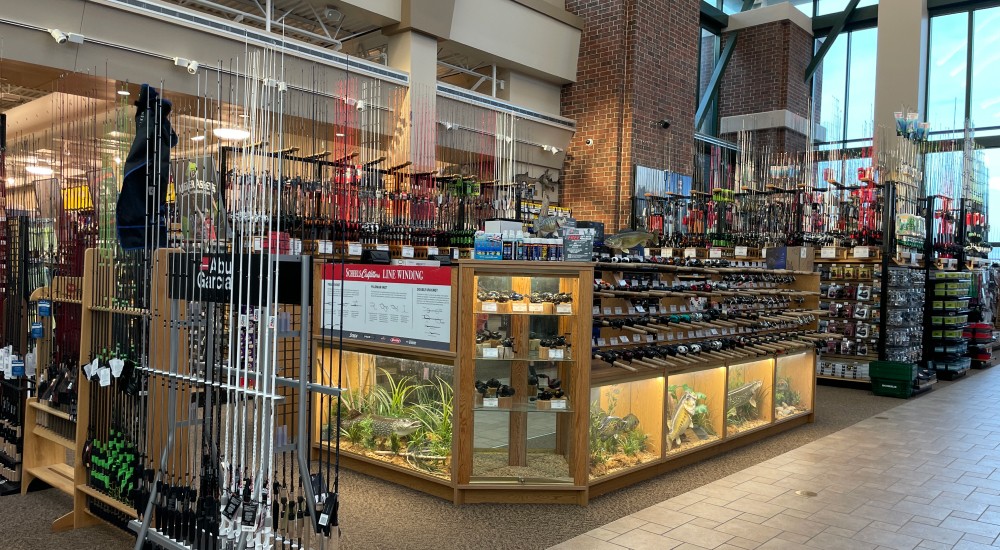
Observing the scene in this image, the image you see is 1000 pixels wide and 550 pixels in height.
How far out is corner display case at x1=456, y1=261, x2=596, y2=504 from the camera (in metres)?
4.35

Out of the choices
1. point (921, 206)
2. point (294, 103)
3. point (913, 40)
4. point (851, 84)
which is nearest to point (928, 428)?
point (921, 206)

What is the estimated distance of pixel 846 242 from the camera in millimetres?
9203

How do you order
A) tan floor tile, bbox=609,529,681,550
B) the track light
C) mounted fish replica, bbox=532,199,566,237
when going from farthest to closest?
1. the track light
2. mounted fish replica, bbox=532,199,566,237
3. tan floor tile, bbox=609,529,681,550

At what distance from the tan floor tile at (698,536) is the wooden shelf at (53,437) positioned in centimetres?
329

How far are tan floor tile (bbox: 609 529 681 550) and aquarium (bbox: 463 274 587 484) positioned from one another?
2.14 ft

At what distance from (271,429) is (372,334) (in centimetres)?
210

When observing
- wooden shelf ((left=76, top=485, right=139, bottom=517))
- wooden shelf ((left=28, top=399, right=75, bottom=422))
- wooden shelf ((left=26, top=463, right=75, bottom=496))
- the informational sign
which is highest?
the informational sign

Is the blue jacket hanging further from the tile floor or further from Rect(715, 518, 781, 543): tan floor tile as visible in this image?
Rect(715, 518, 781, 543): tan floor tile

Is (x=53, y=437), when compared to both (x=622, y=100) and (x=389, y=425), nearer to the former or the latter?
(x=389, y=425)

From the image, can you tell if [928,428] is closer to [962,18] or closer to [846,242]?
[846,242]

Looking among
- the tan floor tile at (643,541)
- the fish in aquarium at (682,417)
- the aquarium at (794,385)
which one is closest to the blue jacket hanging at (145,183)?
the tan floor tile at (643,541)

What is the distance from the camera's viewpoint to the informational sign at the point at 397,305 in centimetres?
441

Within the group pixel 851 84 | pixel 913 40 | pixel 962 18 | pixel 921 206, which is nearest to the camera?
pixel 921 206

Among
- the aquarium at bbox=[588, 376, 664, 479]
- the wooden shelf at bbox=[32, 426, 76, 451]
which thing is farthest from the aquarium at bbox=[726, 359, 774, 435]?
the wooden shelf at bbox=[32, 426, 76, 451]
